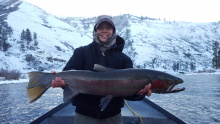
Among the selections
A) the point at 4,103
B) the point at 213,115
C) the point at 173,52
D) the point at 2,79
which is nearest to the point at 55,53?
the point at 2,79

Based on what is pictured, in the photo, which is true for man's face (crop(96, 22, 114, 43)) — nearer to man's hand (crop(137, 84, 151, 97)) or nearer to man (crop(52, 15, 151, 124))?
man (crop(52, 15, 151, 124))

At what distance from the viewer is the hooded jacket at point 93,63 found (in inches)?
126

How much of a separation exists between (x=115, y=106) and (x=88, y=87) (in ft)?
2.32

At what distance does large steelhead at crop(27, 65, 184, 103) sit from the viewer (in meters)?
3.17

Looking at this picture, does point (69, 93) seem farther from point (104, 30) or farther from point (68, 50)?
point (68, 50)

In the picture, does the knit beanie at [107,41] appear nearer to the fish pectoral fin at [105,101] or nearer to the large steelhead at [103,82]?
the large steelhead at [103,82]

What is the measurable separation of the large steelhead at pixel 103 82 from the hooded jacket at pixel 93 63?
20cm

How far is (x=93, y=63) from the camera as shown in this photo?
3512 millimetres

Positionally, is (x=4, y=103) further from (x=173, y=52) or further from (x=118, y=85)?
(x=173, y=52)

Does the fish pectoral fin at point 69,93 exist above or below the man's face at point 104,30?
below

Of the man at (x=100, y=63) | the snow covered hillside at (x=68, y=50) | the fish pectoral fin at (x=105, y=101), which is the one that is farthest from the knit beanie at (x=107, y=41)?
the snow covered hillside at (x=68, y=50)

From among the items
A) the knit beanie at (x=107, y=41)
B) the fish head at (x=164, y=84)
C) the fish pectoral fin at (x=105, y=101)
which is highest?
the knit beanie at (x=107, y=41)

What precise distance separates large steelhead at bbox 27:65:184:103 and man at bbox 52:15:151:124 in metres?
0.16

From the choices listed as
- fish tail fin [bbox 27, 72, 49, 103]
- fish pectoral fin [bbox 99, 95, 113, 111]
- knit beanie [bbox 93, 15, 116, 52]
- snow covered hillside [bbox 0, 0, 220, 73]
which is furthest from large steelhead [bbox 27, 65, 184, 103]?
snow covered hillside [bbox 0, 0, 220, 73]
